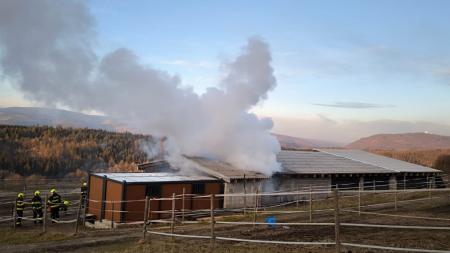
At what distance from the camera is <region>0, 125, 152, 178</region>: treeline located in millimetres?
49969

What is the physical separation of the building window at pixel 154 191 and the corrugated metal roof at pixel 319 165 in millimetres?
9138

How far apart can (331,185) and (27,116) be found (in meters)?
109

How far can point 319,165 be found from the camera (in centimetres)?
3159

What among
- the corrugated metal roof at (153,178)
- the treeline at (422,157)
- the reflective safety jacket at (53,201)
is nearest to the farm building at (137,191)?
the corrugated metal roof at (153,178)

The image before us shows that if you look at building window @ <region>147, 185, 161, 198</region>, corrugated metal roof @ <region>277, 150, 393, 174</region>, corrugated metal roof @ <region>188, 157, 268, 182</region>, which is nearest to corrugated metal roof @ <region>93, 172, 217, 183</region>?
building window @ <region>147, 185, 161, 198</region>

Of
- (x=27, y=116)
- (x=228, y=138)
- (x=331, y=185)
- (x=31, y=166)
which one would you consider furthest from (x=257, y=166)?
(x=27, y=116)

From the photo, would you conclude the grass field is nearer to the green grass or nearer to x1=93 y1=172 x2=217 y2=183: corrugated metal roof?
the green grass

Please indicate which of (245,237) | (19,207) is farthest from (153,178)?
(245,237)

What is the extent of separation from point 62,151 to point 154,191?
38.5 meters

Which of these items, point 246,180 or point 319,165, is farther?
point 319,165

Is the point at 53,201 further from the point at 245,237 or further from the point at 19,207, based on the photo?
the point at 245,237

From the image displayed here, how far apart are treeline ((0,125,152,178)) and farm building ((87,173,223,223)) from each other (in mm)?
23505

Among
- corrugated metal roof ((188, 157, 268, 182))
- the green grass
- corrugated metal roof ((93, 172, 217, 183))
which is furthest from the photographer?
corrugated metal roof ((188, 157, 268, 182))

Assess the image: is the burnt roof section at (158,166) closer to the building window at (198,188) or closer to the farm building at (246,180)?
the farm building at (246,180)
